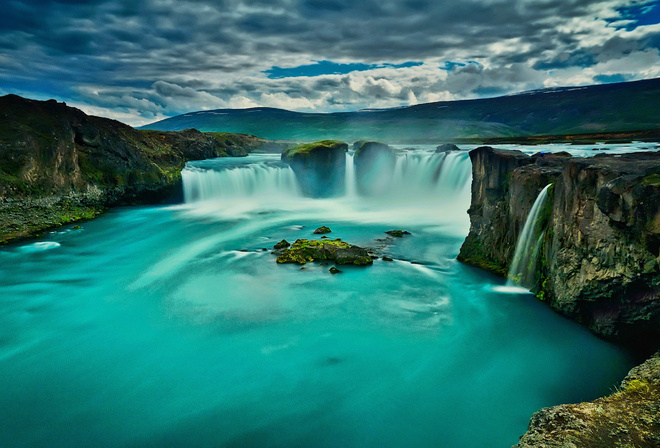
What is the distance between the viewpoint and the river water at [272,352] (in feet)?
24.3

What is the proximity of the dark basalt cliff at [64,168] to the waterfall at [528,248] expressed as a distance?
84.2 ft

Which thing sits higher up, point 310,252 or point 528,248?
point 528,248

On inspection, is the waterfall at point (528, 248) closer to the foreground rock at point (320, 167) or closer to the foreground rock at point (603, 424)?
the foreground rock at point (603, 424)

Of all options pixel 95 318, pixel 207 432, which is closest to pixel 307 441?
pixel 207 432

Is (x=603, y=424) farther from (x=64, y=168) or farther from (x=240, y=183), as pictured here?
(x=240, y=183)

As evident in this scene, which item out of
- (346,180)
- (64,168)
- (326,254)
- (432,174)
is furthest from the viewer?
(346,180)

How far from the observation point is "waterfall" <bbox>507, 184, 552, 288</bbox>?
41.6 feet

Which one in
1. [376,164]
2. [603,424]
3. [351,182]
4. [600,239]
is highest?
[376,164]

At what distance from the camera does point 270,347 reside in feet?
33.9

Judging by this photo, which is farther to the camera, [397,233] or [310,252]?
[397,233]

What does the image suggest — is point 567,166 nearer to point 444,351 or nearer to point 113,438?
point 444,351

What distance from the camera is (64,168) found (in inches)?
1019

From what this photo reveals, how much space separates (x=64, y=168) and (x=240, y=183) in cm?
1626

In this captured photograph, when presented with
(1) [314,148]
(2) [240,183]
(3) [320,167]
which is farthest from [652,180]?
(2) [240,183]
